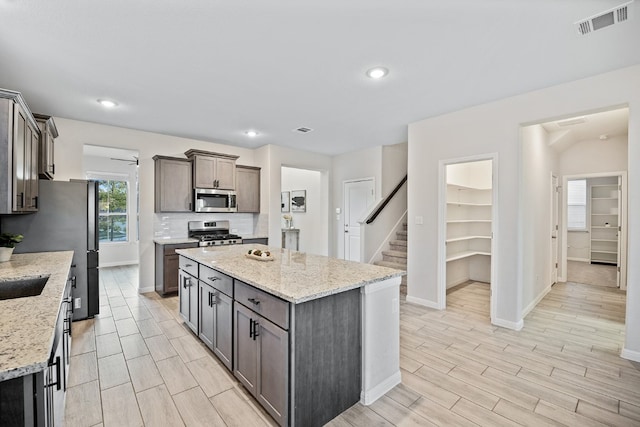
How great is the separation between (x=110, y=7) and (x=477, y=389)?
12.2 feet

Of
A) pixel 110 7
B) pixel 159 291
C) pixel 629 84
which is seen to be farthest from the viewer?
pixel 159 291

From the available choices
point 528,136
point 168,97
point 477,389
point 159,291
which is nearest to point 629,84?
point 528,136

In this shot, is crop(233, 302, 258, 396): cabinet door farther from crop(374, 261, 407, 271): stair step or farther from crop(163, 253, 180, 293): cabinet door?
crop(374, 261, 407, 271): stair step

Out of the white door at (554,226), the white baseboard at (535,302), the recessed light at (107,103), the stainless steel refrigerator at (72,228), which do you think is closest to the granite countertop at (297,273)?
the stainless steel refrigerator at (72,228)

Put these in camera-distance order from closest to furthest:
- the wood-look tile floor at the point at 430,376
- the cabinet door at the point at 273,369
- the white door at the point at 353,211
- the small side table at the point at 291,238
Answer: the cabinet door at the point at 273,369
the wood-look tile floor at the point at 430,376
the white door at the point at 353,211
the small side table at the point at 291,238

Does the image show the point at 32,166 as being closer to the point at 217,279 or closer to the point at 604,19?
the point at 217,279

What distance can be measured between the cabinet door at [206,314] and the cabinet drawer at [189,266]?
159 millimetres

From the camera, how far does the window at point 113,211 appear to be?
23.4ft

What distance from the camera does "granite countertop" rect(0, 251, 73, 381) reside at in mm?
888

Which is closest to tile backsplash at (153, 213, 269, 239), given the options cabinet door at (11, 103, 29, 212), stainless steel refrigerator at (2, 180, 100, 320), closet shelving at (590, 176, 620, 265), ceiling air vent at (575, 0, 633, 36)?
stainless steel refrigerator at (2, 180, 100, 320)

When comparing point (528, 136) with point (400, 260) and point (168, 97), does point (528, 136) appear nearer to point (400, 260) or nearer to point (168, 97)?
point (400, 260)

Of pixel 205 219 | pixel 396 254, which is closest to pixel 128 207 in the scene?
pixel 205 219

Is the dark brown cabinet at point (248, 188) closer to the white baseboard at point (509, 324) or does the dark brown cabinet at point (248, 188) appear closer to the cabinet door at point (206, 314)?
the cabinet door at point (206, 314)

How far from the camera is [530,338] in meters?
3.15
